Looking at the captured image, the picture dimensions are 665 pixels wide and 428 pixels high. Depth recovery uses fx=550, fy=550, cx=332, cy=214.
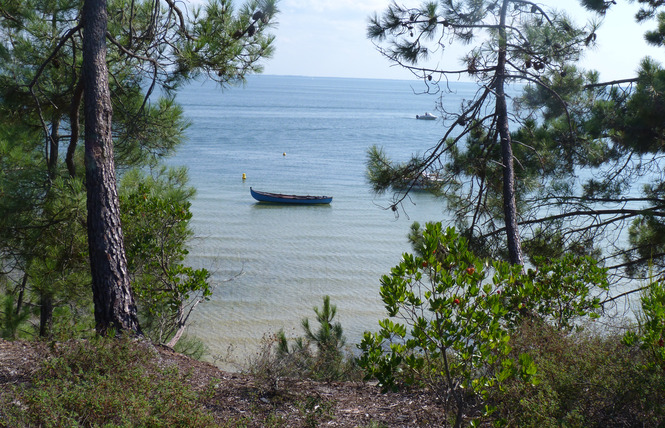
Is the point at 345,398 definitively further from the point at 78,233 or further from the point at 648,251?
the point at 648,251

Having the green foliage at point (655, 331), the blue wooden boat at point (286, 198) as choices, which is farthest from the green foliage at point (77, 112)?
the blue wooden boat at point (286, 198)

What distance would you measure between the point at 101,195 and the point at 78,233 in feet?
7.38

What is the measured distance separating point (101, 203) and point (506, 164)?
4.28 metres

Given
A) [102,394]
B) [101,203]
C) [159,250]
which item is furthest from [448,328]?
[159,250]

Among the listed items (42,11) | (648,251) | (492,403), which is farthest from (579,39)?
(42,11)

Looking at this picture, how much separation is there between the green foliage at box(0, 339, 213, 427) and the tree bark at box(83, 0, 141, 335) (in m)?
0.59

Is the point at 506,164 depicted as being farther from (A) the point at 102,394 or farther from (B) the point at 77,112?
(B) the point at 77,112

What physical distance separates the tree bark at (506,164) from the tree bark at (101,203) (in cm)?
403

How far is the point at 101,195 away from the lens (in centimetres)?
500

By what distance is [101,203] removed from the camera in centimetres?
499

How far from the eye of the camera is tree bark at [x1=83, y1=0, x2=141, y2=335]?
4.93 metres

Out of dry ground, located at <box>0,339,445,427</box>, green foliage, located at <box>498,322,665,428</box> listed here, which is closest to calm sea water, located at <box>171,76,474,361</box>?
dry ground, located at <box>0,339,445,427</box>

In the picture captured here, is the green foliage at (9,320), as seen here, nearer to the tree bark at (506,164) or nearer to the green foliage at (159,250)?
the green foliage at (159,250)

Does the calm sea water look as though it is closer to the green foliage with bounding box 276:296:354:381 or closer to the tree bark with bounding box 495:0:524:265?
the green foliage with bounding box 276:296:354:381
